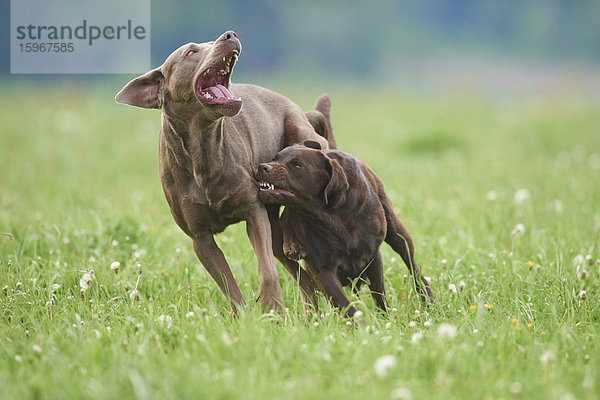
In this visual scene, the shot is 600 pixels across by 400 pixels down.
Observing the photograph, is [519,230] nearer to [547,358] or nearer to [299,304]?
[299,304]

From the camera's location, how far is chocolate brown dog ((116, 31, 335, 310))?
3795mm

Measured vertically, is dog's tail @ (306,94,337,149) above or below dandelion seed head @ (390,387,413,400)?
above

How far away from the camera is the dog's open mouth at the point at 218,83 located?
3.71m

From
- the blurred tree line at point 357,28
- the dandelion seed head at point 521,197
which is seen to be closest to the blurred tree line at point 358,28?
the blurred tree line at point 357,28

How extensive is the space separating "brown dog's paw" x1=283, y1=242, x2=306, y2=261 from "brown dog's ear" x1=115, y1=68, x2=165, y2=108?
43.4 inches

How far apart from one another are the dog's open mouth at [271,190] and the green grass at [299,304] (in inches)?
26.5

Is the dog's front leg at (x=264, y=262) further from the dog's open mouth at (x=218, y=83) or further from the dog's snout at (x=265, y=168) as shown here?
the dog's open mouth at (x=218, y=83)

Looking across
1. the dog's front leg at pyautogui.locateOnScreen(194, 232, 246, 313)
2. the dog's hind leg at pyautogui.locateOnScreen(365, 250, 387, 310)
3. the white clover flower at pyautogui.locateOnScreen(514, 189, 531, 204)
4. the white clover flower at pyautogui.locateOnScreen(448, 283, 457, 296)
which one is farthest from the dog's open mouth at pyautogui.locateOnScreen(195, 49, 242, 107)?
the white clover flower at pyautogui.locateOnScreen(514, 189, 531, 204)

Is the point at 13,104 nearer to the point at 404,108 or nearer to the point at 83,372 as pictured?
the point at 404,108

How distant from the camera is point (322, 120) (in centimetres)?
504

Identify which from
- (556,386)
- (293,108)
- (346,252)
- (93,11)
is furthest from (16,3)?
(556,386)

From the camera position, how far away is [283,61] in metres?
21.7

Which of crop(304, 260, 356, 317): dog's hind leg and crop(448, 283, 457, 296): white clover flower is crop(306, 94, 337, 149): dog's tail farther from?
crop(448, 283, 457, 296): white clover flower

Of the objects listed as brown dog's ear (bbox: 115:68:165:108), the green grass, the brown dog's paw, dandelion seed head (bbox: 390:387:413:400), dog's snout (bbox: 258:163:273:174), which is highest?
brown dog's ear (bbox: 115:68:165:108)
